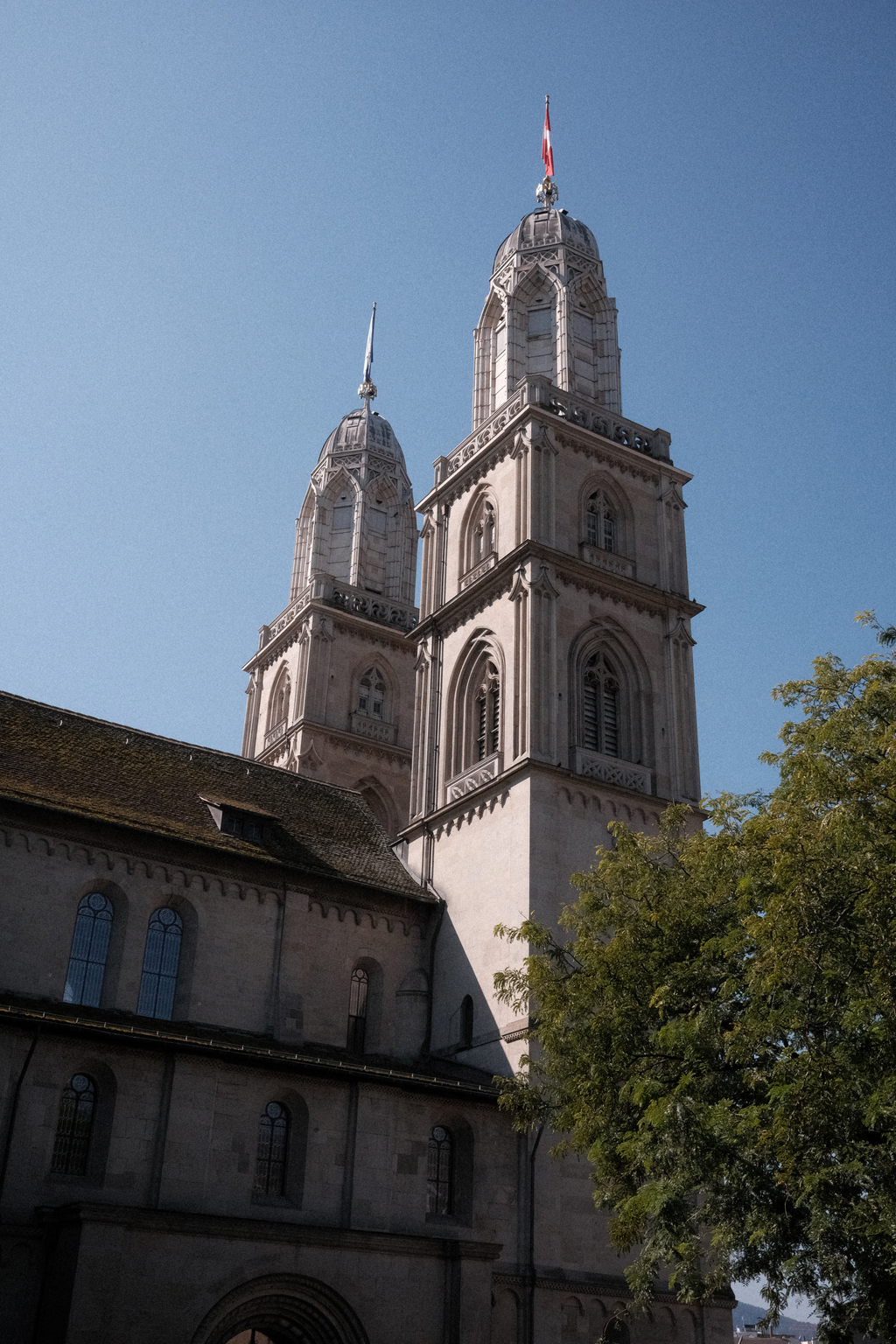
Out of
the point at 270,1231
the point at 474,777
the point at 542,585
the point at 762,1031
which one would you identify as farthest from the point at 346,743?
the point at 762,1031

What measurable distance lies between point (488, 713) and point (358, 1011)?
30.5ft

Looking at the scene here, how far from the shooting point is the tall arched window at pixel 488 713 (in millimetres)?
37406

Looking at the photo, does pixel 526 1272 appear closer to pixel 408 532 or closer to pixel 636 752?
pixel 636 752

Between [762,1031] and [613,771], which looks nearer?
[762,1031]

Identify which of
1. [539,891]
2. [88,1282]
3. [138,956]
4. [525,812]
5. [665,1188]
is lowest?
[88,1282]

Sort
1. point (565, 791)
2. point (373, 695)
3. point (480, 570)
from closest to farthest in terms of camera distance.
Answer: point (565, 791) < point (480, 570) < point (373, 695)

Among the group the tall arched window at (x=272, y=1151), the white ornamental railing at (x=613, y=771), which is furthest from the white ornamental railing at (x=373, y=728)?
the tall arched window at (x=272, y=1151)

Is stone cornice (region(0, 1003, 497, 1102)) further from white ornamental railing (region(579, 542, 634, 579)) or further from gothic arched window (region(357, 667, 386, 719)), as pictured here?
gothic arched window (region(357, 667, 386, 719))

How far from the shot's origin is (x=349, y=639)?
5322cm

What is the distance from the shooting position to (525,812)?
33.6 meters

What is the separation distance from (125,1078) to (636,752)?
57.9 feet

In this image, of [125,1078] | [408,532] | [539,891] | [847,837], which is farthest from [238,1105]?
[408,532]

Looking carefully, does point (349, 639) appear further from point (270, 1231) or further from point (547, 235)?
point (270, 1231)

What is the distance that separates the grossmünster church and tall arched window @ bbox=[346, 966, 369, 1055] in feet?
0.27
